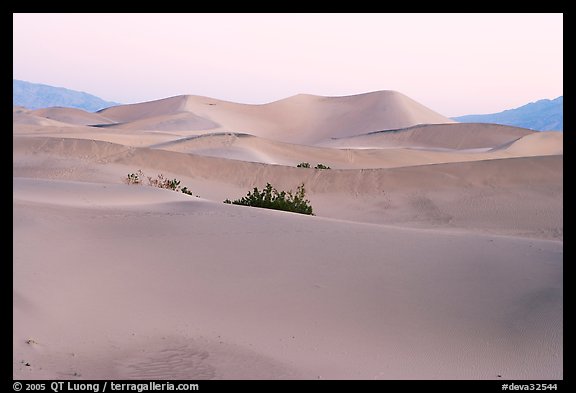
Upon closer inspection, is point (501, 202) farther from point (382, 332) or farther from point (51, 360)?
point (51, 360)

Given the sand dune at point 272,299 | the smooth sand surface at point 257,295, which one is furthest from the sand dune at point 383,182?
the sand dune at point 272,299

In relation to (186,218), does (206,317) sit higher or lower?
lower

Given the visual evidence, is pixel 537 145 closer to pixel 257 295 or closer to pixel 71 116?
pixel 257 295

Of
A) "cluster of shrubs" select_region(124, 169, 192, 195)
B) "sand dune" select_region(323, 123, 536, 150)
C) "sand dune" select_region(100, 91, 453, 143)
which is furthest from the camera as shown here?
"sand dune" select_region(100, 91, 453, 143)

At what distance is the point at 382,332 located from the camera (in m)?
7.06

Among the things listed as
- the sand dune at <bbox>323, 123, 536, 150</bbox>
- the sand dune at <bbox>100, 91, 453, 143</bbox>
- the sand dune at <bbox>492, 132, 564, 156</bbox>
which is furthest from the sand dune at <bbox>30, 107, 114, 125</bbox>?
the sand dune at <bbox>492, 132, 564, 156</bbox>

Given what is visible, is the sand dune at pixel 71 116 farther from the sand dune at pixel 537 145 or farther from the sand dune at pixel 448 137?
the sand dune at pixel 537 145

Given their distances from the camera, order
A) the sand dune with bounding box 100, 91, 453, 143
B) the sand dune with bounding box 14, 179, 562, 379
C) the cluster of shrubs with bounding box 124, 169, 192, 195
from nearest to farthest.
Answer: the sand dune with bounding box 14, 179, 562, 379, the cluster of shrubs with bounding box 124, 169, 192, 195, the sand dune with bounding box 100, 91, 453, 143

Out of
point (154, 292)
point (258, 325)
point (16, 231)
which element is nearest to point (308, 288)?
point (258, 325)

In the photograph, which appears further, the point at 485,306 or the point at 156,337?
the point at 485,306

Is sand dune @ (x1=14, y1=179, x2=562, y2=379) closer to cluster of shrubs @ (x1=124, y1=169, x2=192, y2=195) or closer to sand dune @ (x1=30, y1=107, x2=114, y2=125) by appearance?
cluster of shrubs @ (x1=124, y1=169, x2=192, y2=195)

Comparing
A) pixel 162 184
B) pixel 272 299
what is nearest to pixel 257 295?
pixel 272 299

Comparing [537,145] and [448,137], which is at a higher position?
[448,137]

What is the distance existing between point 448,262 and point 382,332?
102 inches
